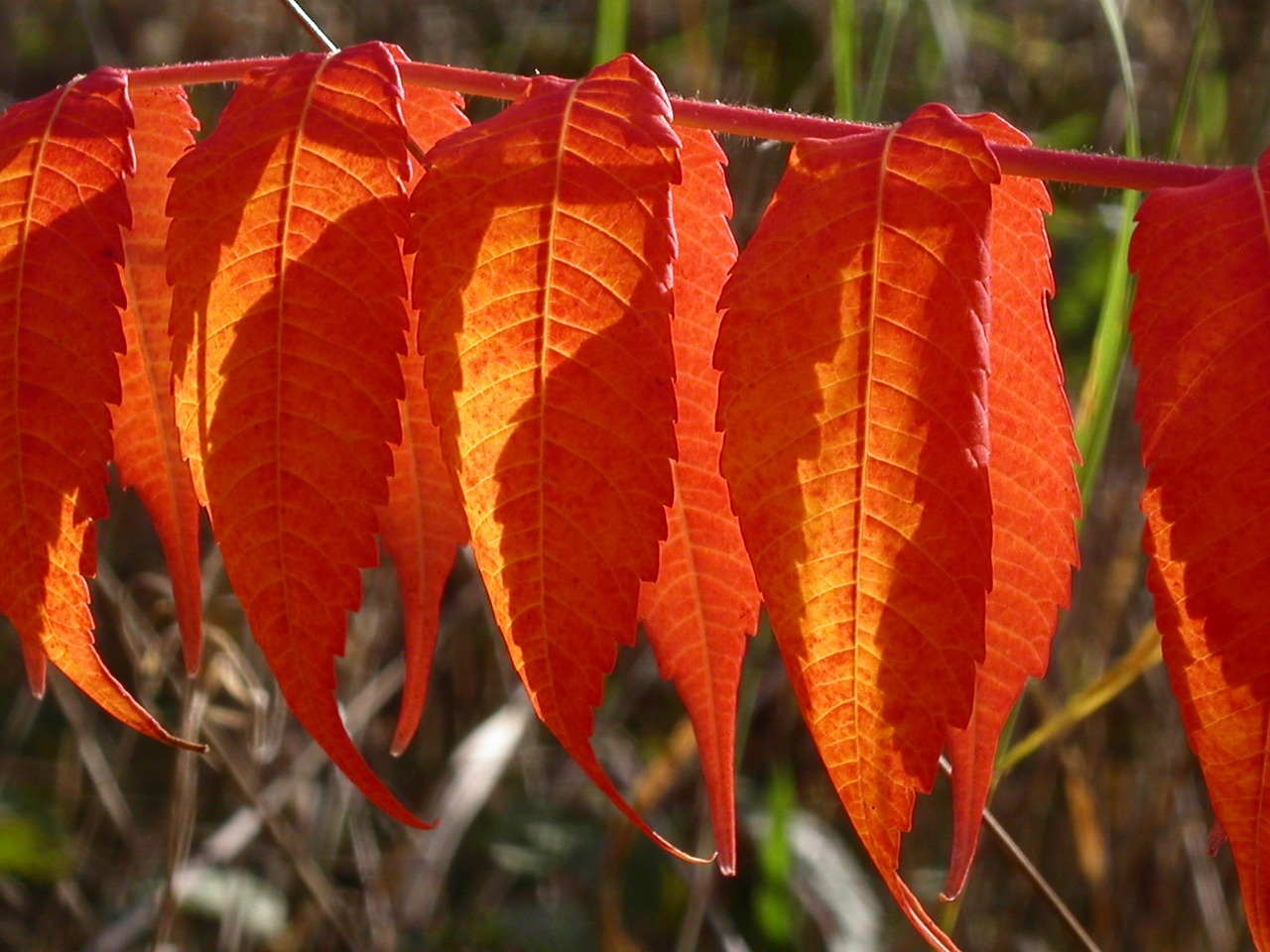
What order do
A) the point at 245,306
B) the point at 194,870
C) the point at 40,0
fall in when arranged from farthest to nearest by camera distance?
the point at 40,0 → the point at 194,870 → the point at 245,306

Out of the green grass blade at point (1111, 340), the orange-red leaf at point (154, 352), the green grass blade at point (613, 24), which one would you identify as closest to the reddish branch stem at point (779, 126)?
the orange-red leaf at point (154, 352)

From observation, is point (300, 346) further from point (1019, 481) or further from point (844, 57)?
point (844, 57)

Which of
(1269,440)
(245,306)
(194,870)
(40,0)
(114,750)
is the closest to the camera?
(1269,440)

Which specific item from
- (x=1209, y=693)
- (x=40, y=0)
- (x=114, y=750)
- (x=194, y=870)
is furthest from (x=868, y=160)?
(x=40, y=0)

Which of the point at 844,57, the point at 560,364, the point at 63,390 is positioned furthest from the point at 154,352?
the point at 844,57

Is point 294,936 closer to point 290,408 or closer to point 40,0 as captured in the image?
point 290,408

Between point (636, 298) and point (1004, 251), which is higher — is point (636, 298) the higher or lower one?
the lower one
